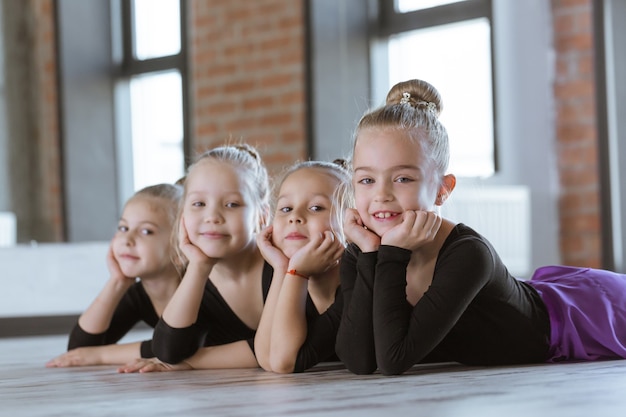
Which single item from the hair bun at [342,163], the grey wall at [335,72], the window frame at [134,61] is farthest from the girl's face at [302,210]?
the window frame at [134,61]

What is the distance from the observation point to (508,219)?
4812 mm

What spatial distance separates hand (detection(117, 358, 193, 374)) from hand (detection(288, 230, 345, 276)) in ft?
1.50

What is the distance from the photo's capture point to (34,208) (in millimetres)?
5988

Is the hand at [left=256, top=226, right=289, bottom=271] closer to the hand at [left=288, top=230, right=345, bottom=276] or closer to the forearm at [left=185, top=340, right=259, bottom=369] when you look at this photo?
the hand at [left=288, top=230, right=345, bottom=276]

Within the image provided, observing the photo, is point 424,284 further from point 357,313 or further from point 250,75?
point 250,75

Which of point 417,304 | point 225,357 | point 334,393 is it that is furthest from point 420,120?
point 225,357

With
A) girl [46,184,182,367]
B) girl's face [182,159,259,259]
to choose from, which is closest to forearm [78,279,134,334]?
girl [46,184,182,367]

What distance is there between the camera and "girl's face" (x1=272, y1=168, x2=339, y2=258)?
6.83ft

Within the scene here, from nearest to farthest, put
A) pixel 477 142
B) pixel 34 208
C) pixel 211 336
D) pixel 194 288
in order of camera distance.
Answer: pixel 194 288 < pixel 211 336 < pixel 477 142 < pixel 34 208

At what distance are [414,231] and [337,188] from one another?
0.35 meters

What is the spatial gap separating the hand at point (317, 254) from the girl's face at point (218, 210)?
243mm

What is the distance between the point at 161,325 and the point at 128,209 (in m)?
0.44

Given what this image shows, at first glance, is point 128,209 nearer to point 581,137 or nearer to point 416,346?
point 416,346

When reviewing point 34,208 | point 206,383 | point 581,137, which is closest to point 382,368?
point 206,383
